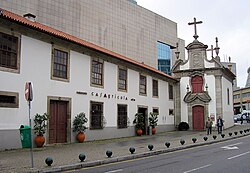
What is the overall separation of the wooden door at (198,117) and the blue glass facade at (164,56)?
32.8 metres

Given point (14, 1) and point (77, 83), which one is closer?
point (77, 83)

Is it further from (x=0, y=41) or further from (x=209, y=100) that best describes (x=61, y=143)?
(x=209, y=100)

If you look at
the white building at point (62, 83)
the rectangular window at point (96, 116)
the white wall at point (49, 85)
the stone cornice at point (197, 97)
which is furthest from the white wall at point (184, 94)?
the rectangular window at point (96, 116)

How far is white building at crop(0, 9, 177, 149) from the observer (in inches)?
594

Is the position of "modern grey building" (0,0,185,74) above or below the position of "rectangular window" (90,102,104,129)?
above

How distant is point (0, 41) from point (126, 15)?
41567 mm

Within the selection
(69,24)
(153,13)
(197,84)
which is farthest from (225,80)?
(153,13)

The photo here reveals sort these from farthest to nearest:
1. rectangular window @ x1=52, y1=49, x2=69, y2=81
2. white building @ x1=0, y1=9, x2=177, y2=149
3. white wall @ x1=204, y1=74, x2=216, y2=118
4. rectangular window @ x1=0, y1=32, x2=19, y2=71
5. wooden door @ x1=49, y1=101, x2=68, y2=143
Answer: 1. white wall @ x1=204, y1=74, x2=216, y2=118
2. rectangular window @ x1=52, y1=49, x2=69, y2=81
3. wooden door @ x1=49, y1=101, x2=68, y2=143
4. white building @ x1=0, y1=9, x2=177, y2=149
5. rectangular window @ x1=0, y1=32, x2=19, y2=71

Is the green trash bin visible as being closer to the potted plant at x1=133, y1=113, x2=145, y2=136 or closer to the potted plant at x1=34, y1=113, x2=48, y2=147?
the potted plant at x1=34, y1=113, x2=48, y2=147

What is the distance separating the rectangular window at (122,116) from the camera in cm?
2366

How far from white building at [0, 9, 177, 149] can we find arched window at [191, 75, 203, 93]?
8.08 metres

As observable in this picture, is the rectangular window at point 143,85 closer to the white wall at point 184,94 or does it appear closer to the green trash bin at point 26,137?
the white wall at point 184,94

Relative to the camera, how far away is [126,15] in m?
54.6

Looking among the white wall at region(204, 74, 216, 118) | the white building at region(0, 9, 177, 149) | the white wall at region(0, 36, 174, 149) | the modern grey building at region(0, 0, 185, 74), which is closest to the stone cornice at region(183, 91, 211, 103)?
the white wall at region(204, 74, 216, 118)
